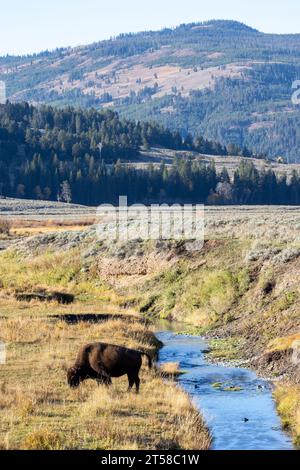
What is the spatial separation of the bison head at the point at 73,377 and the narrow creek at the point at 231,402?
327cm

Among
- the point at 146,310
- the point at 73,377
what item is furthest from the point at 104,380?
the point at 146,310

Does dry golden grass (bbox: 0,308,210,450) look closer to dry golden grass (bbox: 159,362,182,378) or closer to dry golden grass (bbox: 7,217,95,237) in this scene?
dry golden grass (bbox: 159,362,182,378)

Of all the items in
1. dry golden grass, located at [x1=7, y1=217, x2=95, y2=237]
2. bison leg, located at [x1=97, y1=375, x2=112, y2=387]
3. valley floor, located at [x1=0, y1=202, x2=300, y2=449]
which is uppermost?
bison leg, located at [x1=97, y1=375, x2=112, y2=387]

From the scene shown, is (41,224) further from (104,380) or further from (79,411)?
(79,411)

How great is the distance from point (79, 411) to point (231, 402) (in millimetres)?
5654

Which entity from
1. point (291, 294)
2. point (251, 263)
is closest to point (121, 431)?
point (291, 294)

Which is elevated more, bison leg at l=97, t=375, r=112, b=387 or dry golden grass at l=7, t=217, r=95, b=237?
bison leg at l=97, t=375, r=112, b=387

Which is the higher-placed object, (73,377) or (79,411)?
(79,411)

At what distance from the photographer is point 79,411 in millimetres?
21625

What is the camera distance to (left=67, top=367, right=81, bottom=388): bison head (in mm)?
24391

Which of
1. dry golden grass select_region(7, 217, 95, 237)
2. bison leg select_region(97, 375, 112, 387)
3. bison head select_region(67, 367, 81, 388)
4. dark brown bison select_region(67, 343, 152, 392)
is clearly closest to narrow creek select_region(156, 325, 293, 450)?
dark brown bison select_region(67, 343, 152, 392)

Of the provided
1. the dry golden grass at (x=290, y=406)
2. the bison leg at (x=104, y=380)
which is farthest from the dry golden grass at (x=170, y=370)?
the bison leg at (x=104, y=380)

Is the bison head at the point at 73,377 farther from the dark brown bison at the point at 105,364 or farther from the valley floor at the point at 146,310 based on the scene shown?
the valley floor at the point at 146,310

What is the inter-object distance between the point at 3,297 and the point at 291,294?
49.7 feet
